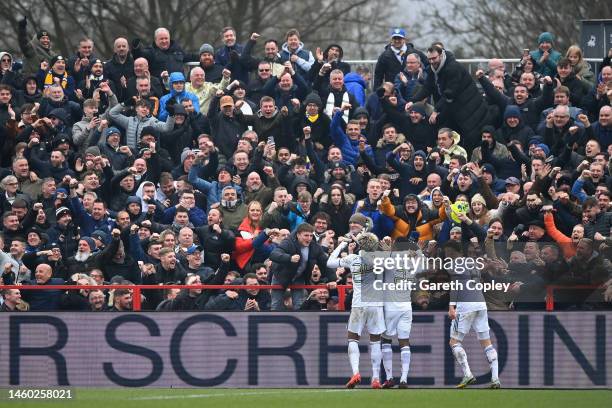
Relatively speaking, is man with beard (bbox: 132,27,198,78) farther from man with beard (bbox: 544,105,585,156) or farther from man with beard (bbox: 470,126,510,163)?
man with beard (bbox: 544,105,585,156)

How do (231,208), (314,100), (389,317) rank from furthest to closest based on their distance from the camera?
(314,100), (231,208), (389,317)

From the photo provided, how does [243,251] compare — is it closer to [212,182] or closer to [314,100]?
[212,182]

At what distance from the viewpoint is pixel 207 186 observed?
2647 cm

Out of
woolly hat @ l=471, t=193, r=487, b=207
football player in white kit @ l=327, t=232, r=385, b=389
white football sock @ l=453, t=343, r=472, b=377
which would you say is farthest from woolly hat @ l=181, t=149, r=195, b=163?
white football sock @ l=453, t=343, r=472, b=377

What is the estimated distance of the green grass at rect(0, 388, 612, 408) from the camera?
69.9 feet

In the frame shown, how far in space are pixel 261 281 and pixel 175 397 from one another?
2308 millimetres

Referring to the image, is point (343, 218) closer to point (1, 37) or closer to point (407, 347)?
point (407, 347)

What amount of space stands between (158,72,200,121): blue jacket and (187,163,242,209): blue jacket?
1.71m

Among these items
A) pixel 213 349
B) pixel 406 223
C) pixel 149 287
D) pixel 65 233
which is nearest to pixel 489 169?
pixel 406 223

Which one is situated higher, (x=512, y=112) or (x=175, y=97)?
(x=175, y=97)

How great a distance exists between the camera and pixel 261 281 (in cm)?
2388

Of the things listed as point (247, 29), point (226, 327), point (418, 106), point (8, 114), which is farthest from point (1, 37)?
point (226, 327)

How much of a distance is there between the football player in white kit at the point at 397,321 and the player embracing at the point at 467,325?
563mm

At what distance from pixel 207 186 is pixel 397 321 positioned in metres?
4.77
